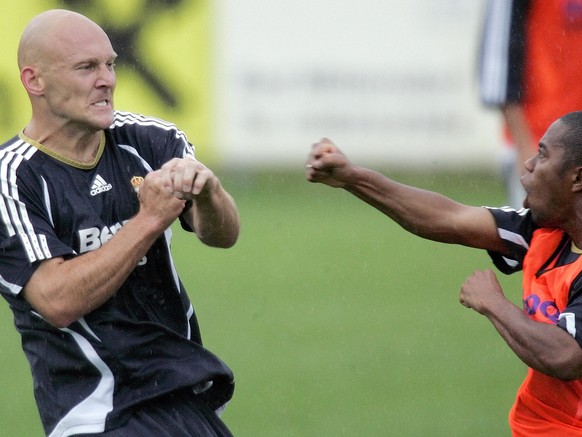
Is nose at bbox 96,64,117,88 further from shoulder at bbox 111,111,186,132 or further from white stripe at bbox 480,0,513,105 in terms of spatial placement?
white stripe at bbox 480,0,513,105

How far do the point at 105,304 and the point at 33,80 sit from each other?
85 centimetres

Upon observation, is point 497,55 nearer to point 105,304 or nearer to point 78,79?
point 78,79

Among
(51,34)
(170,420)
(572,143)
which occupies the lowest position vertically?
(170,420)

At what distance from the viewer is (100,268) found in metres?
4.18

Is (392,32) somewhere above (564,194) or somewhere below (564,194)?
below

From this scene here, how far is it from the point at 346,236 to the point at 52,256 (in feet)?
29.1

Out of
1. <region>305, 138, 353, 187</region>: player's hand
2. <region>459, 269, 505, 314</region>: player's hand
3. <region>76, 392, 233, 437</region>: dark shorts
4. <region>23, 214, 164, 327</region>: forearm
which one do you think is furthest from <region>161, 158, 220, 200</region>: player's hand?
<region>459, 269, 505, 314</region>: player's hand

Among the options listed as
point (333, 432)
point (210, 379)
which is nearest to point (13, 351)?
point (333, 432)

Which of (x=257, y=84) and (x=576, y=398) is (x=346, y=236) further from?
(x=576, y=398)

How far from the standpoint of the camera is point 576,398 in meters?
4.34

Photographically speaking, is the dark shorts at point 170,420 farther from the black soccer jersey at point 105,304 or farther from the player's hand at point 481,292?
the player's hand at point 481,292

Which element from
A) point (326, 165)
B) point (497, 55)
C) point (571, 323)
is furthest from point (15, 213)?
point (497, 55)

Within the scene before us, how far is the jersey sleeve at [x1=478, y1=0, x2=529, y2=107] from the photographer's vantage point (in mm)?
7438

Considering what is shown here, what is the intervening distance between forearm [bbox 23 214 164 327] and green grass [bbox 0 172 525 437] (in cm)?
296
